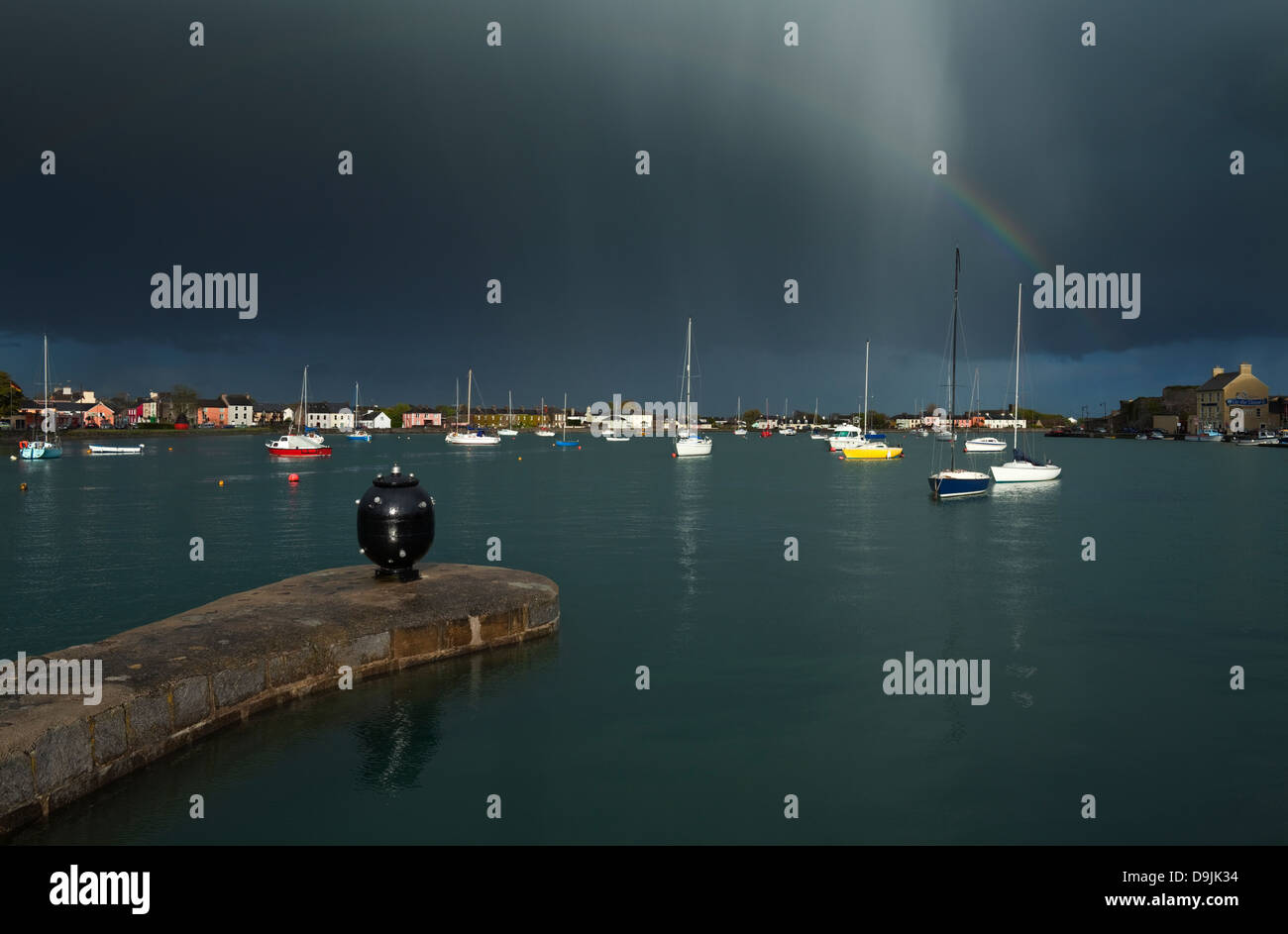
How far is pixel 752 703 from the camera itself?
11883 mm

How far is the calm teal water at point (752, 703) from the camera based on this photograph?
8.25 meters

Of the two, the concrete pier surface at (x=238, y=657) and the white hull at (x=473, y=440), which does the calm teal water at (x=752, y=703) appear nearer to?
the concrete pier surface at (x=238, y=657)

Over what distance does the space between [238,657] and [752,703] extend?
7.28 metres

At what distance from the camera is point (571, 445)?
161375 mm
